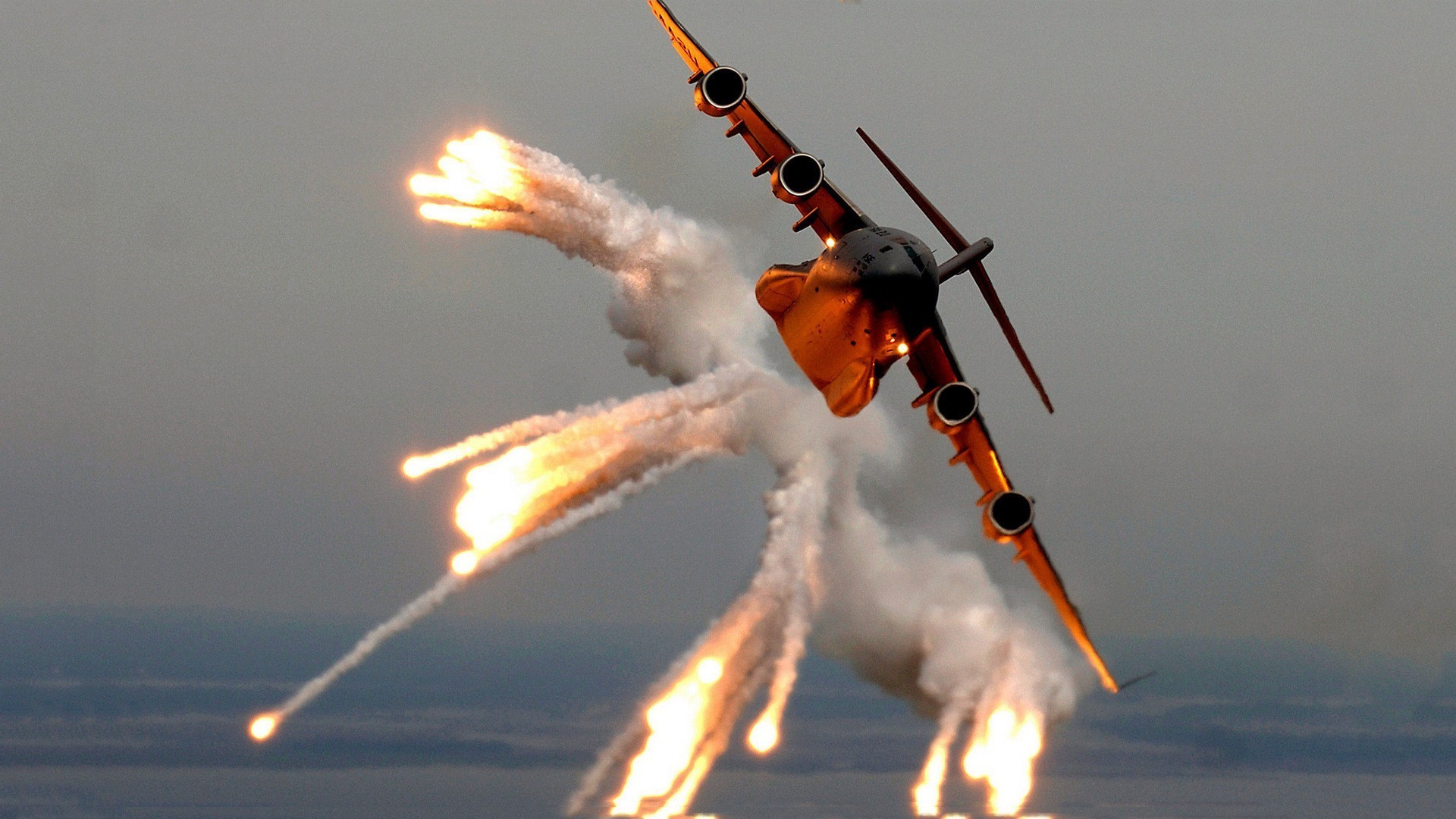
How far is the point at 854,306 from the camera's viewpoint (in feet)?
130

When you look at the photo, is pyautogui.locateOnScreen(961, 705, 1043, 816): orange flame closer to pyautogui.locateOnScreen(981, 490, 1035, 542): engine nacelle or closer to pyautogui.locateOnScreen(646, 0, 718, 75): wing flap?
pyautogui.locateOnScreen(981, 490, 1035, 542): engine nacelle

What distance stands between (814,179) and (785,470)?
14.2m

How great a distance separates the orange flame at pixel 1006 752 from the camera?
161 feet

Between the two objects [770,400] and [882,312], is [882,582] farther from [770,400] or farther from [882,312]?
[882,312]

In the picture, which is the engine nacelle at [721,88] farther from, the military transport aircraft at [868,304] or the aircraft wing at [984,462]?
the aircraft wing at [984,462]

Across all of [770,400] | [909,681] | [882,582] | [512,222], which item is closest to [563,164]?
[512,222]

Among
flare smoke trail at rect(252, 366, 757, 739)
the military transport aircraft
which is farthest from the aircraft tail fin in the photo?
flare smoke trail at rect(252, 366, 757, 739)

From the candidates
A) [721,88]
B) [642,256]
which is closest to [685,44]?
[721,88]

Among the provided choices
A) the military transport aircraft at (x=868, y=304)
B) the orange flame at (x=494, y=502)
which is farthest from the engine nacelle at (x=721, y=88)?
the orange flame at (x=494, y=502)

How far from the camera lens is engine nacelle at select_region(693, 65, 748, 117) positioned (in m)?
42.8

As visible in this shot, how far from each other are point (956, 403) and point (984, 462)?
12.9ft

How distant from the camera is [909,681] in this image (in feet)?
187

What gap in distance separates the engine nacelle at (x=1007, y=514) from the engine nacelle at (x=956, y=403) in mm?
2531

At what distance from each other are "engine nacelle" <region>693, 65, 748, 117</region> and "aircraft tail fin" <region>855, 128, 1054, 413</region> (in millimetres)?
5325
